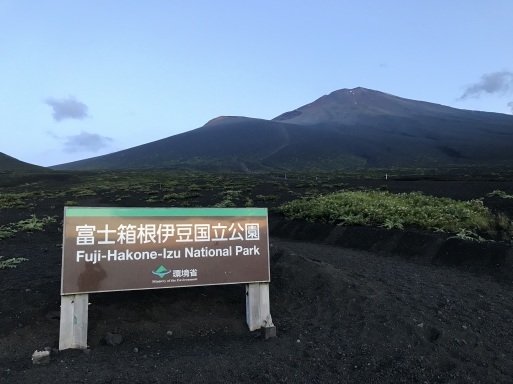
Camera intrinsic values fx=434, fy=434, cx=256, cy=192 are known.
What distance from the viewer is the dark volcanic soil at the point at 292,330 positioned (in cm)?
516

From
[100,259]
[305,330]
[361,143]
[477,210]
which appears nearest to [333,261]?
[305,330]

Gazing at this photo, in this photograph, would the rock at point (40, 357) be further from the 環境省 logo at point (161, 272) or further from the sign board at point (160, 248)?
the 環境省 logo at point (161, 272)

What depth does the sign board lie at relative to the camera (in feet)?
19.5

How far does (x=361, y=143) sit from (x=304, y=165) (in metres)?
44.4

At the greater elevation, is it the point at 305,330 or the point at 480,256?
the point at 480,256

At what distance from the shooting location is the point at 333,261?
10.9 metres

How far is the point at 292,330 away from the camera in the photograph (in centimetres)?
652

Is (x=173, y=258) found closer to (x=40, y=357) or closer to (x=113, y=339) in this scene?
(x=113, y=339)

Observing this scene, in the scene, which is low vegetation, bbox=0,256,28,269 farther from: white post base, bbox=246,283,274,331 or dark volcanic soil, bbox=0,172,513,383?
white post base, bbox=246,283,274,331

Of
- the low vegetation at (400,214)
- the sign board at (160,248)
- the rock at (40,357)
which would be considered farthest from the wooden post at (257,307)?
the low vegetation at (400,214)

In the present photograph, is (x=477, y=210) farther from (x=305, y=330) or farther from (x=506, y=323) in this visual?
(x=305, y=330)

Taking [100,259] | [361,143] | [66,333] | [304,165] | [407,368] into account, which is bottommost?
[407,368]

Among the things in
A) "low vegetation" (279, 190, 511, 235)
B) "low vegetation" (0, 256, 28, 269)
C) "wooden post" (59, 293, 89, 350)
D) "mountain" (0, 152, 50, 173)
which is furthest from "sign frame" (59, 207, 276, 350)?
"mountain" (0, 152, 50, 173)

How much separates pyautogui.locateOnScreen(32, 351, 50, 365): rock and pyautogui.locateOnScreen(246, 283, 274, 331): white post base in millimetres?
2755
